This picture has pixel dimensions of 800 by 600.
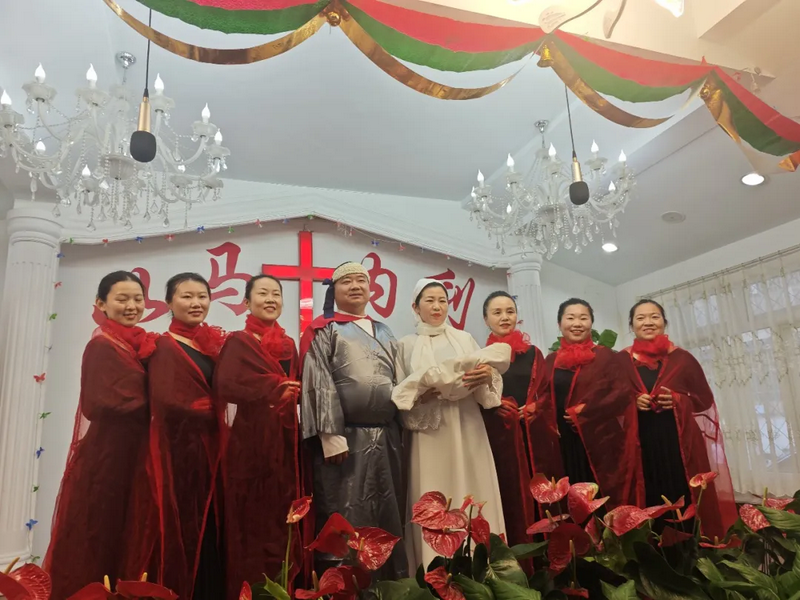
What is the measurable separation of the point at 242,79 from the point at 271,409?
2072mm

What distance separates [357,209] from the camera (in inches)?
175

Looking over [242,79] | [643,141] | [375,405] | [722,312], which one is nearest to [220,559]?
[375,405]

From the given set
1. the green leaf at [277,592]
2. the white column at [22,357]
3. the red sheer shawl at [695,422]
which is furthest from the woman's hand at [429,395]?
the white column at [22,357]

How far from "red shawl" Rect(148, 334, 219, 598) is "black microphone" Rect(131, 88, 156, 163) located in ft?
1.92

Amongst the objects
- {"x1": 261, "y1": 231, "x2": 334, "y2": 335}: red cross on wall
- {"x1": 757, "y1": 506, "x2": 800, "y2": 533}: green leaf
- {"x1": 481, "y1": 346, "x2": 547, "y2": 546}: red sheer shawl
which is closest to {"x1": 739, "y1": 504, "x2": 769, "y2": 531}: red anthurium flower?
{"x1": 757, "y1": 506, "x2": 800, "y2": 533}: green leaf

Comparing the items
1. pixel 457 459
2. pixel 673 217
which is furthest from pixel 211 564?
pixel 673 217

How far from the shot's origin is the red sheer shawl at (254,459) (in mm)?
1806

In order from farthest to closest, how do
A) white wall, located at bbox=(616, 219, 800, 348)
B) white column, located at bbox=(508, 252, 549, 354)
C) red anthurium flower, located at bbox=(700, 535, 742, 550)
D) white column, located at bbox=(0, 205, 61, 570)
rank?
white column, located at bbox=(508, 252, 549, 354)
white wall, located at bbox=(616, 219, 800, 348)
white column, located at bbox=(0, 205, 61, 570)
red anthurium flower, located at bbox=(700, 535, 742, 550)

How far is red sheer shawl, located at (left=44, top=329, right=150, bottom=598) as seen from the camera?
1.68 m

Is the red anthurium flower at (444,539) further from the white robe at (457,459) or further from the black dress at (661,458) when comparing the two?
the black dress at (661,458)

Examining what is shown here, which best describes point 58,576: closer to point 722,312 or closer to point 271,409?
point 271,409

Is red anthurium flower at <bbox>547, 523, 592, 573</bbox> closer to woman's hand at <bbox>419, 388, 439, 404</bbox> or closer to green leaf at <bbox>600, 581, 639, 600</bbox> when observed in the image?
green leaf at <bbox>600, 581, 639, 600</bbox>

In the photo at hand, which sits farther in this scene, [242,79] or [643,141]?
[643,141]

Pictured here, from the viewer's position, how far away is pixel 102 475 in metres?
1.76
